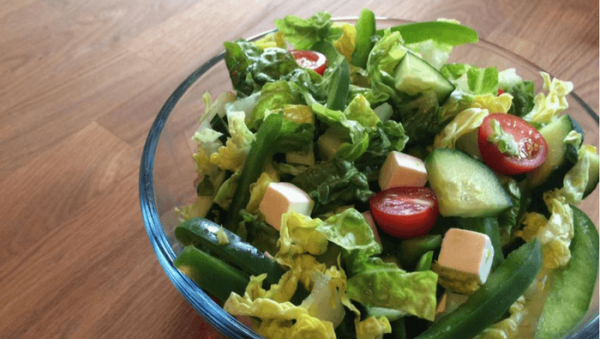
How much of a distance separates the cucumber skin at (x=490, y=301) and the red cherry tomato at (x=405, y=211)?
10 centimetres

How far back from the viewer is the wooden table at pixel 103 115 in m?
0.88

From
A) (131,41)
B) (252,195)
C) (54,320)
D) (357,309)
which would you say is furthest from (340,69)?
(131,41)

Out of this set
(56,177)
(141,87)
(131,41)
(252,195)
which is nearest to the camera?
(252,195)

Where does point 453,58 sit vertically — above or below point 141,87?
above

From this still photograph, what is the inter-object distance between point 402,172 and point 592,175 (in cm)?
33

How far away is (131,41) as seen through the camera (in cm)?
133

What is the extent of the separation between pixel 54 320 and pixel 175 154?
0.99 feet

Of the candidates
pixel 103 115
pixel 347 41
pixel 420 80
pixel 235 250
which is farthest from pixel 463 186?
pixel 103 115

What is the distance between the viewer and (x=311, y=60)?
936 mm

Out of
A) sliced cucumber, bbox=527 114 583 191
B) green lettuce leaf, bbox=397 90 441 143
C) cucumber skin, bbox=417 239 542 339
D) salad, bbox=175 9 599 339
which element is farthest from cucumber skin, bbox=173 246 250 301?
sliced cucumber, bbox=527 114 583 191

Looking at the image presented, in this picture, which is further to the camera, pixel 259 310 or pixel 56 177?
pixel 56 177

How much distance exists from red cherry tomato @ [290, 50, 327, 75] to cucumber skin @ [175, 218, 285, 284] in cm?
34

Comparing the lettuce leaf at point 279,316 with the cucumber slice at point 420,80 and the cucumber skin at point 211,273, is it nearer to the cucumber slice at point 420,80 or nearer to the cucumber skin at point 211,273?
the cucumber skin at point 211,273

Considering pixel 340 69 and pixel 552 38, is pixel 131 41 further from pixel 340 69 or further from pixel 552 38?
pixel 552 38
